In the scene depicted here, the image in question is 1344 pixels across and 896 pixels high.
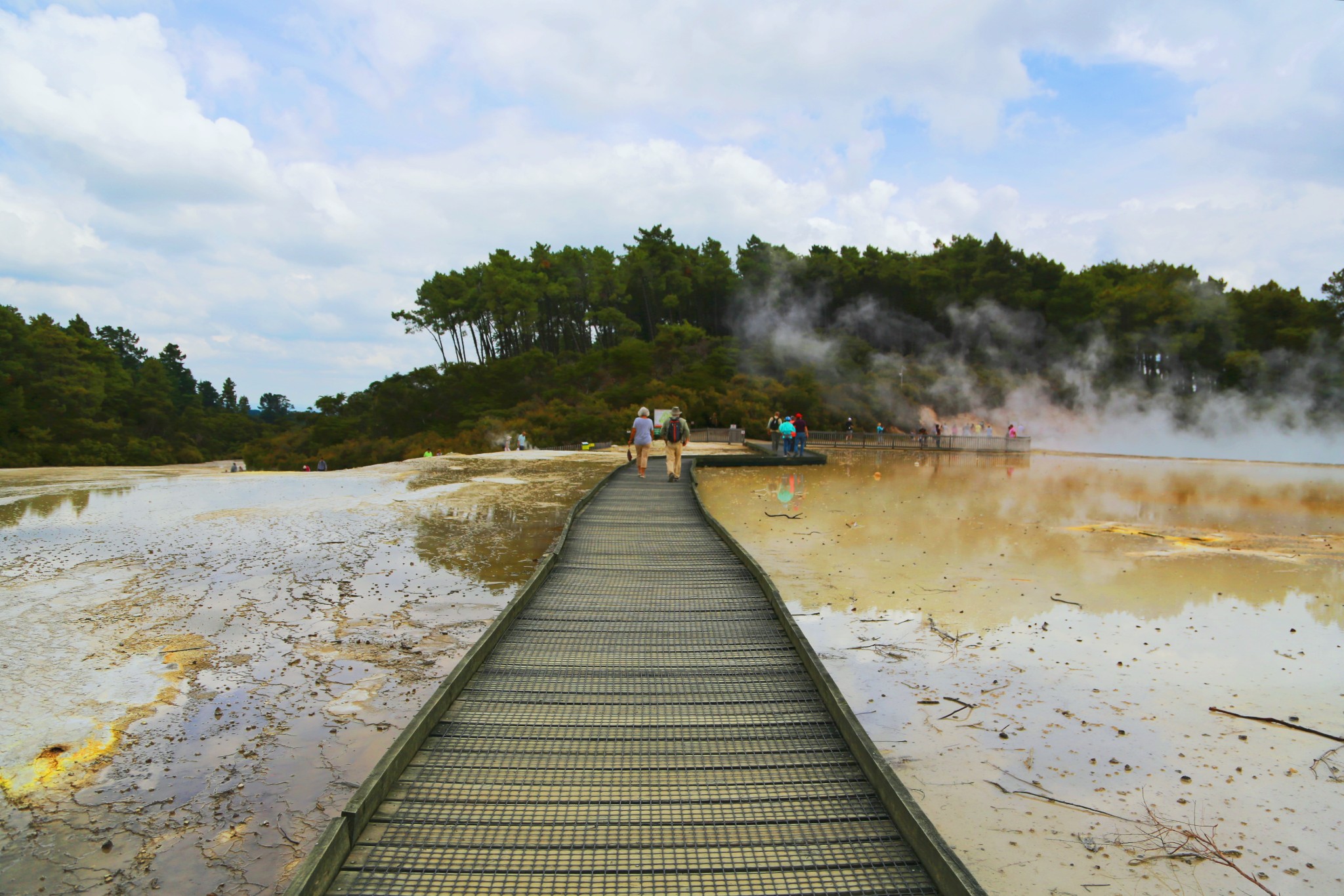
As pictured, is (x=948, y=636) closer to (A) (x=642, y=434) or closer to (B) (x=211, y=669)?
(B) (x=211, y=669)

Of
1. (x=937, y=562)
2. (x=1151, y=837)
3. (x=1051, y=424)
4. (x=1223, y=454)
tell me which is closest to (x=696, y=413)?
(x=1051, y=424)

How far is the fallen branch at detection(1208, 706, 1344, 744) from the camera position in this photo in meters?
4.95

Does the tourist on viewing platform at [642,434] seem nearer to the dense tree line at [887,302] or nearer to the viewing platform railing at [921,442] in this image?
the viewing platform railing at [921,442]

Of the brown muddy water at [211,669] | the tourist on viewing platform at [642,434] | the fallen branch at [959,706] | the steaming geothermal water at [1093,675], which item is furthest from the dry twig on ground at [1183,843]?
the tourist on viewing platform at [642,434]

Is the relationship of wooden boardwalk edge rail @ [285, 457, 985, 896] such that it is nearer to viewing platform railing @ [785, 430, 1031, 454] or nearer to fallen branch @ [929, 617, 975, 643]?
fallen branch @ [929, 617, 975, 643]

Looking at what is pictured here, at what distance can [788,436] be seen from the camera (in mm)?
23312

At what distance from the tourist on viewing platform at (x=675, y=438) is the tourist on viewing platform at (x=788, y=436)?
29.1ft

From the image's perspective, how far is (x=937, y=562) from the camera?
9859 mm

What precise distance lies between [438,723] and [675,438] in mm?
9930

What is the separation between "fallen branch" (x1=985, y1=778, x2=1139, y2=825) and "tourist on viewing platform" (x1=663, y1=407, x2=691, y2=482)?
9.80 m

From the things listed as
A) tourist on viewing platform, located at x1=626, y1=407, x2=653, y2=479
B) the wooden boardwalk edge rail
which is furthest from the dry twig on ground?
tourist on viewing platform, located at x1=626, y1=407, x2=653, y2=479

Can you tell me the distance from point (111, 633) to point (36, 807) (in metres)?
3.34

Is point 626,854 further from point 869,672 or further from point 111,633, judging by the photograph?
point 111,633

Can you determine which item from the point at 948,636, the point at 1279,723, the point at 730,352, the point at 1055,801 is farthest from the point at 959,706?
the point at 730,352
